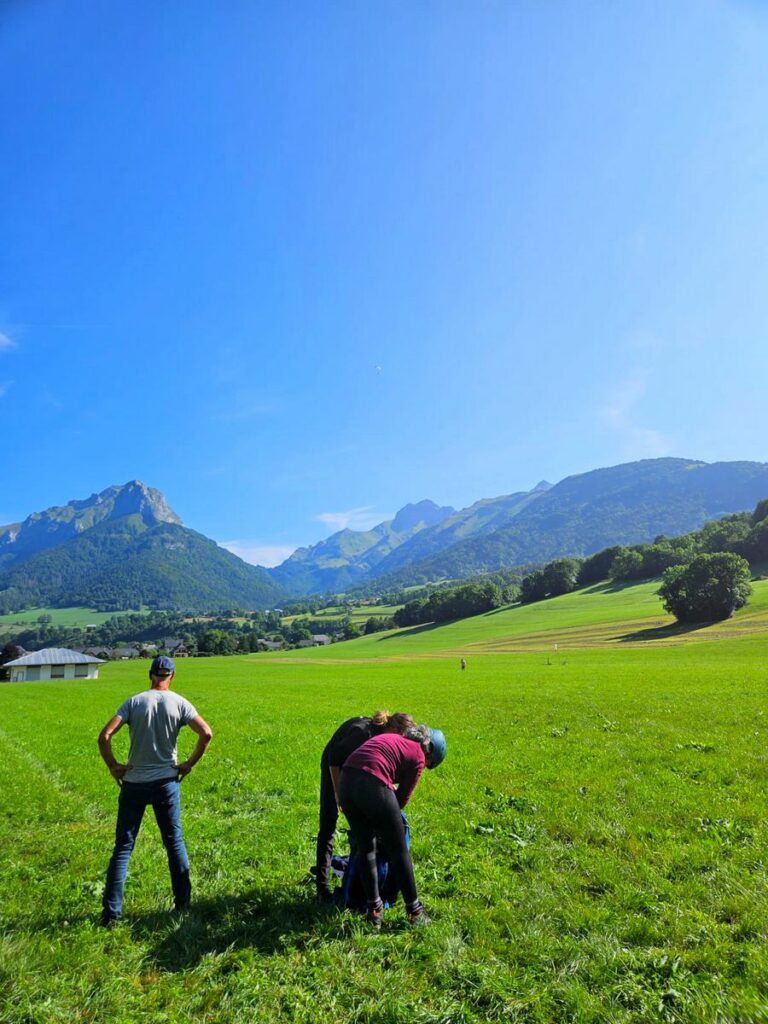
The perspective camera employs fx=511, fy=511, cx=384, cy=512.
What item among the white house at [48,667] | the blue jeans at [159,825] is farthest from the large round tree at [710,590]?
the white house at [48,667]

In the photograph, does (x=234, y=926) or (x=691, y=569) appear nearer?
(x=234, y=926)

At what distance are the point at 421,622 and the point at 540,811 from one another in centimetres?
15808

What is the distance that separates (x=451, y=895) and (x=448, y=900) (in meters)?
0.22

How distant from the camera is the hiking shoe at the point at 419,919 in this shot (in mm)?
6168

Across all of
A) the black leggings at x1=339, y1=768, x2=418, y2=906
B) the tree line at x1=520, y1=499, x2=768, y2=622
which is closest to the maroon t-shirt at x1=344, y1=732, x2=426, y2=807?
the black leggings at x1=339, y1=768, x2=418, y2=906

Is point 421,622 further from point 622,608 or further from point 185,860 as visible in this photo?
point 185,860

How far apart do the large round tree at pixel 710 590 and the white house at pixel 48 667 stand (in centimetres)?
9936

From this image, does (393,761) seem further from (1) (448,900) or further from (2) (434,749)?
(1) (448,900)

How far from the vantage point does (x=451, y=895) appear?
703 centimetres

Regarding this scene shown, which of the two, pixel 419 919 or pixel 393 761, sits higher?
pixel 393 761

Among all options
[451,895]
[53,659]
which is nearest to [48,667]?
[53,659]

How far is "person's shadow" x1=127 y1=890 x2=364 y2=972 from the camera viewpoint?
19.2 ft

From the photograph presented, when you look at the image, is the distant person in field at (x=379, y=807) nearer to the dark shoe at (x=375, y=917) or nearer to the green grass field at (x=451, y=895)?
the dark shoe at (x=375, y=917)

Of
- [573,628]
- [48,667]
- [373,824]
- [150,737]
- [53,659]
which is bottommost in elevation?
[573,628]
